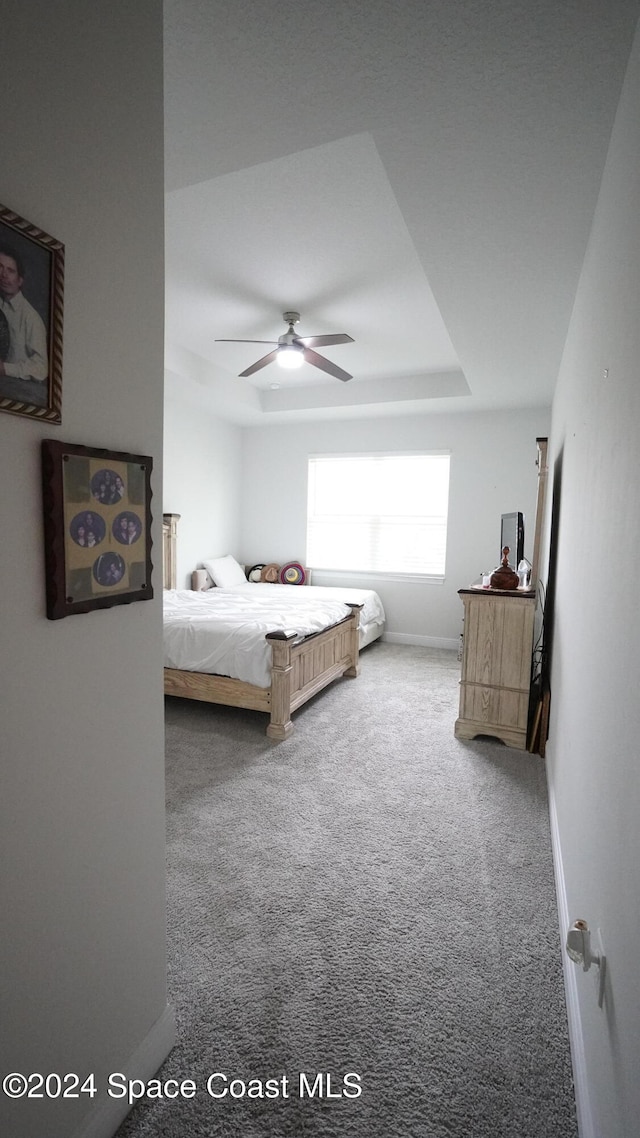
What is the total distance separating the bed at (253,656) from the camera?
3.24 m

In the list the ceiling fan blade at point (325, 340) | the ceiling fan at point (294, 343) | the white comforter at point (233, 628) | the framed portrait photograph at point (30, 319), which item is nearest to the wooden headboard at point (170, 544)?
the white comforter at point (233, 628)

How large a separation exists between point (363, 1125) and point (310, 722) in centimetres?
234

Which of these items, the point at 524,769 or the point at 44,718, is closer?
the point at 44,718

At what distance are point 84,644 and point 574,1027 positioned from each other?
160 cm

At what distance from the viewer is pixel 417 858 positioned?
212 centimetres

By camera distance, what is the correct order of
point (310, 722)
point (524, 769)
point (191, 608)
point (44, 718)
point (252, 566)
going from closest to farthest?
point (44, 718), point (524, 769), point (310, 722), point (191, 608), point (252, 566)

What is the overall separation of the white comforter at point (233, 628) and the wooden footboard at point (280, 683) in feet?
0.21

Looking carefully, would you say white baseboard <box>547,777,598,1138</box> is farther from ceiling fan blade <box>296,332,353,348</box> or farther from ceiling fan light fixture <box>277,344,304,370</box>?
ceiling fan light fixture <box>277,344,304,370</box>

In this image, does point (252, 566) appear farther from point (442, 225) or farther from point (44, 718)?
point (44, 718)

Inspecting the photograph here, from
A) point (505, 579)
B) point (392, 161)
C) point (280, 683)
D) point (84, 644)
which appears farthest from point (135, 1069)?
point (505, 579)

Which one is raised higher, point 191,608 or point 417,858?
point 191,608

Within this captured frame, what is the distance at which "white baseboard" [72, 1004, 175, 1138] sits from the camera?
1106 mm

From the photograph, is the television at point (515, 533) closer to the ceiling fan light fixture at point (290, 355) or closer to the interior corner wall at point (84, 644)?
the ceiling fan light fixture at point (290, 355)

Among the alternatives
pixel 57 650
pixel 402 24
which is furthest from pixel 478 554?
pixel 57 650
